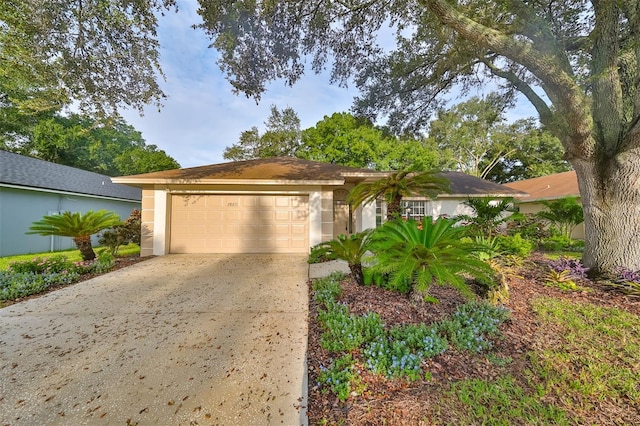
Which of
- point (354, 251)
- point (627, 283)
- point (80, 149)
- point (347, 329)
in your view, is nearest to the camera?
point (347, 329)

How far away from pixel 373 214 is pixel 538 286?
5.14 m

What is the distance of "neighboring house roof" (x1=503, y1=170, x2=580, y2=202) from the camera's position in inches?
465

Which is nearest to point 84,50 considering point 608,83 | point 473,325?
point 473,325

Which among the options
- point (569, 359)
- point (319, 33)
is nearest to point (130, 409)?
point (569, 359)

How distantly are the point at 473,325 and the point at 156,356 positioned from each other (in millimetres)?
3386

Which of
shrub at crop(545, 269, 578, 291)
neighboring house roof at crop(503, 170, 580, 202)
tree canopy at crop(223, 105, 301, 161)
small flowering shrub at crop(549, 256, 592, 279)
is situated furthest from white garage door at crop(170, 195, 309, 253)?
neighboring house roof at crop(503, 170, 580, 202)

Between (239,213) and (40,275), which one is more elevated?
(239,213)

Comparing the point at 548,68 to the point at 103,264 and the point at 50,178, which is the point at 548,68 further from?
the point at 50,178

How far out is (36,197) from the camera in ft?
30.5

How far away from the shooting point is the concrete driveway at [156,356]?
1.90 meters

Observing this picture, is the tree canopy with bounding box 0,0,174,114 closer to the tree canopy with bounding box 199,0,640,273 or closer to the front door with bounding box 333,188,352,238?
the tree canopy with bounding box 199,0,640,273

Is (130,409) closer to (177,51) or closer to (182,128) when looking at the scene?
(177,51)

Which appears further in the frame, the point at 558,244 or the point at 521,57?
the point at 558,244

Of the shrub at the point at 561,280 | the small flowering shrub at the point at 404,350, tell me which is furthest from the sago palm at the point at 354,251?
the shrub at the point at 561,280
